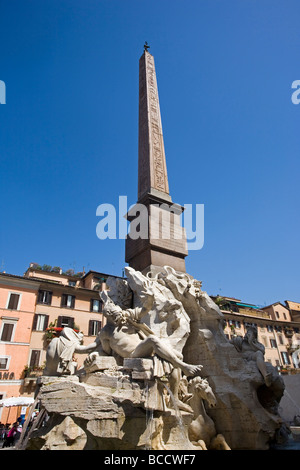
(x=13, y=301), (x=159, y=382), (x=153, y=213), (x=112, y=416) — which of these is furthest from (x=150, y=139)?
(x=13, y=301)

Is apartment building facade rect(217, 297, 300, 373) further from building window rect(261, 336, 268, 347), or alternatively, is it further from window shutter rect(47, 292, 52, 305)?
window shutter rect(47, 292, 52, 305)

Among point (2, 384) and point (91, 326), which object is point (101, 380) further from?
point (91, 326)

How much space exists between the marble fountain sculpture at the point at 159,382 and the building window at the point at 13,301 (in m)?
13.5

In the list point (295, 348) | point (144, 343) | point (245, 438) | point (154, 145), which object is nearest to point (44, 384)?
point (144, 343)

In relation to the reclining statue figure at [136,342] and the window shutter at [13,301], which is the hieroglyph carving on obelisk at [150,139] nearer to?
the reclining statue figure at [136,342]

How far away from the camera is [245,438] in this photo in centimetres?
493

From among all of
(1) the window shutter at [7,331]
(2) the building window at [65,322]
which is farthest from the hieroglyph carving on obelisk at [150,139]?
(1) the window shutter at [7,331]

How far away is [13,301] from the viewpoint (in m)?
17.8

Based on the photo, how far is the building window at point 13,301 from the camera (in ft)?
57.8

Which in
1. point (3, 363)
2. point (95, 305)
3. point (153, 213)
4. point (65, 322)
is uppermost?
point (95, 305)

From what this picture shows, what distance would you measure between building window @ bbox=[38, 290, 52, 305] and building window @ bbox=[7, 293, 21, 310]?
121 cm

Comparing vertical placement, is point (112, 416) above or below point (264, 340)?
below

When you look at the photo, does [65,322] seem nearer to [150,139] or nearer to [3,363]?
[3,363]

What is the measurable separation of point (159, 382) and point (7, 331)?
15.4m
